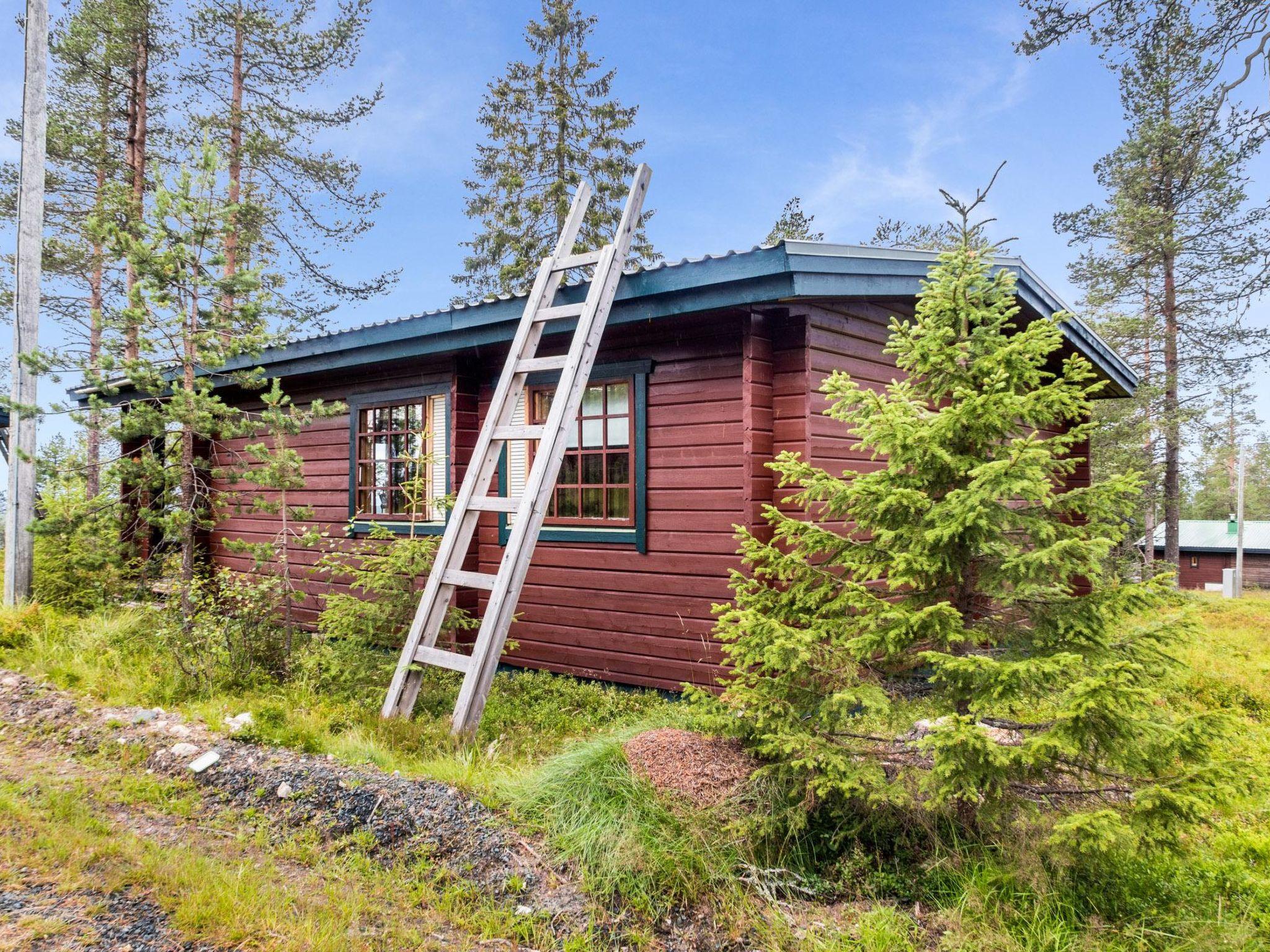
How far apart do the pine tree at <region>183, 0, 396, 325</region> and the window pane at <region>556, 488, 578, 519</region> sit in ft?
34.0

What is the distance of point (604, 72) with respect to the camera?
1806cm

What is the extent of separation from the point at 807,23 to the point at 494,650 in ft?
51.9

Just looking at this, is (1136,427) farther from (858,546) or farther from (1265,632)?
(858,546)

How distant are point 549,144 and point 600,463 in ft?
46.8

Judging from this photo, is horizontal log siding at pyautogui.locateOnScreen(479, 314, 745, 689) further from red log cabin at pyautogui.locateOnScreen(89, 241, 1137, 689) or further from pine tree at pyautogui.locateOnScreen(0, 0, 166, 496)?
pine tree at pyautogui.locateOnScreen(0, 0, 166, 496)

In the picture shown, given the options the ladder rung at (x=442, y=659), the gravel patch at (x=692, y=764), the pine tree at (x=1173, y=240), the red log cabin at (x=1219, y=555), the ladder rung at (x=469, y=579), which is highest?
the pine tree at (x=1173, y=240)

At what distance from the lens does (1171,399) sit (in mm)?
15938

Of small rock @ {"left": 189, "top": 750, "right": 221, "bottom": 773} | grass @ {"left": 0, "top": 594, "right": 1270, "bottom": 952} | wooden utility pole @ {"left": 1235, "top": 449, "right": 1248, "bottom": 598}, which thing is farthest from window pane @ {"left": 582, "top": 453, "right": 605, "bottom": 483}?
wooden utility pole @ {"left": 1235, "top": 449, "right": 1248, "bottom": 598}

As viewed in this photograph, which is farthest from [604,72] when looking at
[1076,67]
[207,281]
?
[207,281]

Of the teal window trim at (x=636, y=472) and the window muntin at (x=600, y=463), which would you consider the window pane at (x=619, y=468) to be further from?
the teal window trim at (x=636, y=472)

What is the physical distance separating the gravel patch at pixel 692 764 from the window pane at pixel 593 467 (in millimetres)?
2952

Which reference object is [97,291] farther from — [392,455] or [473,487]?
[473,487]

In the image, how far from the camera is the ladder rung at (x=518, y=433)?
4715 millimetres

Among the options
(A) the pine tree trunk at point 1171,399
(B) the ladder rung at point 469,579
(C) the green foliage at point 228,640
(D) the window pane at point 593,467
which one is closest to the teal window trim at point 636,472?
(D) the window pane at point 593,467
